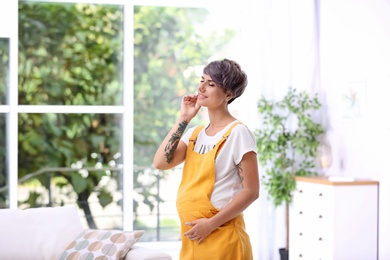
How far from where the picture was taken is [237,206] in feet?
7.41

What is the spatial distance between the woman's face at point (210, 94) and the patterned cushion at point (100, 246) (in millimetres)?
1557

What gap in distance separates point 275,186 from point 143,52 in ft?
5.95

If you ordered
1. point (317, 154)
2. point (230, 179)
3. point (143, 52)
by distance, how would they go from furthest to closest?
point (143, 52), point (317, 154), point (230, 179)

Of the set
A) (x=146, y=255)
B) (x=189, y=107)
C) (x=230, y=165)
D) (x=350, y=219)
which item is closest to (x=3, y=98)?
(x=146, y=255)

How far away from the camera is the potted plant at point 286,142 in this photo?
5.88 metres

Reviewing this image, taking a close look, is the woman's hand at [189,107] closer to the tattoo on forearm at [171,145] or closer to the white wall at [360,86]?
the tattoo on forearm at [171,145]

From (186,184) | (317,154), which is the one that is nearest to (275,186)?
(317,154)

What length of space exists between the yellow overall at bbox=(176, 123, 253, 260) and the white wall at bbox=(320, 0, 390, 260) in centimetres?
297

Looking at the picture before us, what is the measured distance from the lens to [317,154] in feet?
19.8

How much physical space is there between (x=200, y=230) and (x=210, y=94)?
47 cm

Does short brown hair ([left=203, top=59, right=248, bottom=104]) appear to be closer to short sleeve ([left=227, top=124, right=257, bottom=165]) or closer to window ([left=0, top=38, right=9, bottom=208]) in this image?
short sleeve ([left=227, top=124, right=257, bottom=165])

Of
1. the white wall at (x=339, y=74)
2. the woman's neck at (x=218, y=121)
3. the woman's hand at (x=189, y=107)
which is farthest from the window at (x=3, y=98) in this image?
the woman's neck at (x=218, y=121)

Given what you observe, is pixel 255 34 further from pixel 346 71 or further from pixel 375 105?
pixel 375 105

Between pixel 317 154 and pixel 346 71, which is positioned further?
pixel 317 154
